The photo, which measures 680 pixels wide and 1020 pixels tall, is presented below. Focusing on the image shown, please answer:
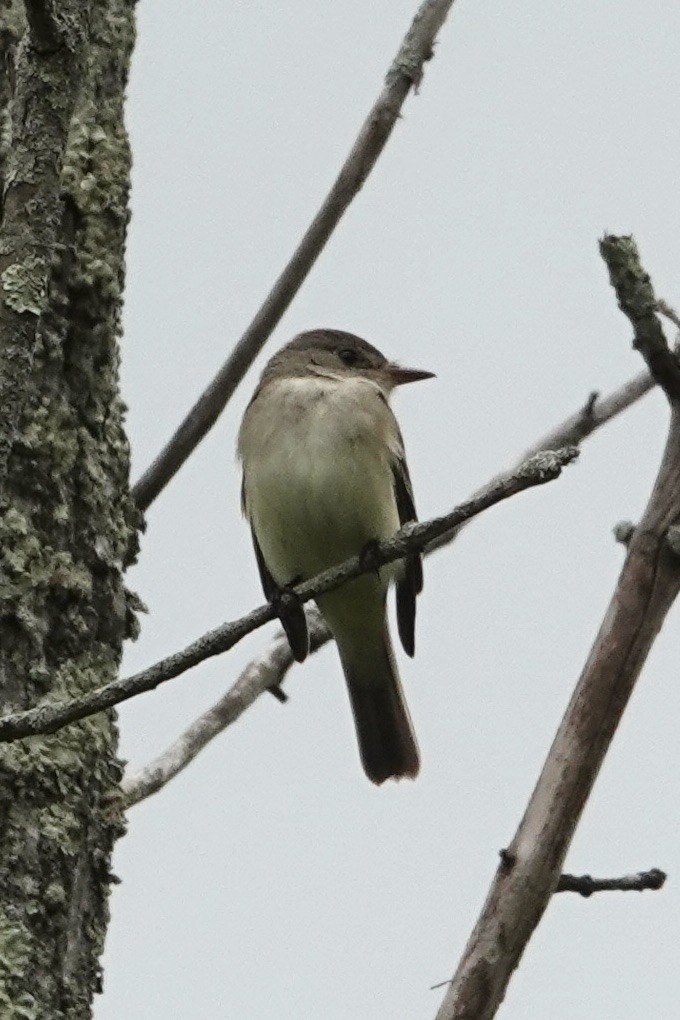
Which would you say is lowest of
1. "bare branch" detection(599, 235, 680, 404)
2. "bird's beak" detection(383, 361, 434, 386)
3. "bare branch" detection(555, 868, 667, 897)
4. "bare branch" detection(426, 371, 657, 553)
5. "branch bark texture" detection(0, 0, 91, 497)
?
"bare branch" detection(555, 868, 667, 897)

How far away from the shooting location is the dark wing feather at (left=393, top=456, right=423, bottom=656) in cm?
536

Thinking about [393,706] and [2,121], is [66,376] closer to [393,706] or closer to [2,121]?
[2,121]

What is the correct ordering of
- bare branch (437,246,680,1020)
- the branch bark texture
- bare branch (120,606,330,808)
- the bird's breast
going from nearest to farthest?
the branch bark texture
bare branch (437,246,680,1020)
bare branch (120,606,330,808)
the bird's breast

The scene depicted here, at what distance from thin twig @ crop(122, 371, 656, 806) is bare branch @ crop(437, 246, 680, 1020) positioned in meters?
1.27

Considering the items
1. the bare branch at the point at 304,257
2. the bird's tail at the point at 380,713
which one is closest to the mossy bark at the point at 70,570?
the bare branch at the point at 304,257

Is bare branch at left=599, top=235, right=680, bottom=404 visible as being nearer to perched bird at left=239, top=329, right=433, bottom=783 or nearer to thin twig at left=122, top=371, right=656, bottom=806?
thin twig at left=122, top=371, right=656, bottom=806

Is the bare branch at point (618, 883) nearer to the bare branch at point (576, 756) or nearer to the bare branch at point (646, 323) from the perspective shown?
the bare branch at point (576, 756)

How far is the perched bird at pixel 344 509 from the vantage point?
5.07m

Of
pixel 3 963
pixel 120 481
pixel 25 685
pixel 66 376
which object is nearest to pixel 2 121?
pixel 66 376

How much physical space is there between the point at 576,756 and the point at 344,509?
6.99 ft

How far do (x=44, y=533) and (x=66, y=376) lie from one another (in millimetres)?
408

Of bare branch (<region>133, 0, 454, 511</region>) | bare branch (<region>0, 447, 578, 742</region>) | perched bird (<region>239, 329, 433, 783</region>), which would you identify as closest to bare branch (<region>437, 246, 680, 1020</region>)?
bare branch (<region>0, 447, 578, 742</region>)

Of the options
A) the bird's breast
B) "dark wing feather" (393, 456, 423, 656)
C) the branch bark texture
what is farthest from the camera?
"dark wing feather" (393, 456, 423, 656)

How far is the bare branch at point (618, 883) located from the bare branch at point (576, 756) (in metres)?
0.10
